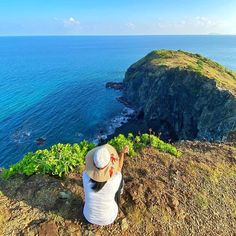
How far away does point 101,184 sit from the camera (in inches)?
305

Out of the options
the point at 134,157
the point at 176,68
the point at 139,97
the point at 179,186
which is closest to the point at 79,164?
the point at 134,157

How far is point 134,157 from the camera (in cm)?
1220

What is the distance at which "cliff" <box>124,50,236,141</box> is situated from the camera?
3738cm

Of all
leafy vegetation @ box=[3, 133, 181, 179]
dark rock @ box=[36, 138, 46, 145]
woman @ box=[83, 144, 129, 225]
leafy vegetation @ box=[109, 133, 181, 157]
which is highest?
woman @ box=[83, 144, 129, 225]

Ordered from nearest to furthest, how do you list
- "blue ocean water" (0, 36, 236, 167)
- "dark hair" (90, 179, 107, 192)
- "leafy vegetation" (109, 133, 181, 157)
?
"dark hair" (90, 179, 107, 192), "leafy vegetation" (109, 133, 181, 157), "blue ocean water" (0, 36, 236, 167)

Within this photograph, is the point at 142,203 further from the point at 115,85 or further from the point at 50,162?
the point at 115,85

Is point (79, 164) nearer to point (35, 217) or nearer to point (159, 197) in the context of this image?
point (35, 217)

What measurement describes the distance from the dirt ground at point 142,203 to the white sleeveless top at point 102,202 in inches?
16.4

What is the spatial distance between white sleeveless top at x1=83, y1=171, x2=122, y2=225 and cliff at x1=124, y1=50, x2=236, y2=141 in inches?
991

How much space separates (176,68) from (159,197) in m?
46.1

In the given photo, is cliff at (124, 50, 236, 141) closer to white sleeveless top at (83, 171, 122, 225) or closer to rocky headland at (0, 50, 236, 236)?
rocky headland at (0, 50, 236, 236)

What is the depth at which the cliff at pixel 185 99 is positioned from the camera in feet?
123

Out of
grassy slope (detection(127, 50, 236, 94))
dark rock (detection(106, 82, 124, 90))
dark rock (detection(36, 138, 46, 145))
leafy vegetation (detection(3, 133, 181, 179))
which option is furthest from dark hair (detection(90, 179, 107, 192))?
dark rock (detection(106, 82, 124, 90))

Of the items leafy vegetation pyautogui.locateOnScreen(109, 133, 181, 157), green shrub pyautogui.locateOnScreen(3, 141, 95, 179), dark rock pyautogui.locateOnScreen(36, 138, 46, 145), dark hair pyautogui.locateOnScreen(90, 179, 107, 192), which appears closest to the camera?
dark hair pyautogui.locateOnScreen(90, 179, 107, 192)
